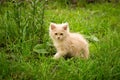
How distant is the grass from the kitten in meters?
0.17

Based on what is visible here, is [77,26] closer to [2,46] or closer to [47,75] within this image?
[2,46]

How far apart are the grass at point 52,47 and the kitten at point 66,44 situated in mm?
173

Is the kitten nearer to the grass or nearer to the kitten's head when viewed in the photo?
the kitten's head

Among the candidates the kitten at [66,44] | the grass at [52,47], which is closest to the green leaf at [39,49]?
the grass at [52,47]

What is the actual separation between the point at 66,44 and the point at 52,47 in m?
0.51

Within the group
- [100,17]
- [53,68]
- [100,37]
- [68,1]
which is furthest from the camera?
[68,1]

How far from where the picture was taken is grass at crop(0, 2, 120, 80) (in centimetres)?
518

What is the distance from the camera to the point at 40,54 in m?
6.13

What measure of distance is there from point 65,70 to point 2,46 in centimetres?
162

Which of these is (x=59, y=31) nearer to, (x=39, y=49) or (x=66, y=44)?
(x=66, y=44)

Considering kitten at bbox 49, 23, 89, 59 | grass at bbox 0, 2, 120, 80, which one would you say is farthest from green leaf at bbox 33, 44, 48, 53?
kitten at bbox 49, 23, 89, 59

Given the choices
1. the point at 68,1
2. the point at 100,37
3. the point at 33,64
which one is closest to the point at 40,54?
the point at 33,64

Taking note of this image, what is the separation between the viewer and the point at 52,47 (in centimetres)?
649

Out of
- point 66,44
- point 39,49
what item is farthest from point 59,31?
point 39,49
